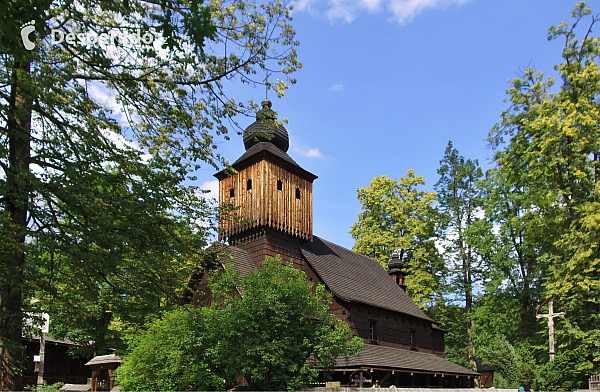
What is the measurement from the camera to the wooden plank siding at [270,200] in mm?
24047

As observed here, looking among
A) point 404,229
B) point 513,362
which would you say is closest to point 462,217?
point 404,229

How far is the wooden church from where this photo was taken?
23.5 m

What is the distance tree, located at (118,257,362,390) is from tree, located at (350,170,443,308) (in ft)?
75.6

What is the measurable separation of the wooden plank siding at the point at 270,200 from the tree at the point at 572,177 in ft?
42.0

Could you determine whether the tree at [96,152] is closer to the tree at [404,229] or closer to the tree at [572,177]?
the tree at [572,177]

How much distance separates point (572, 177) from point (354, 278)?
12901 mm

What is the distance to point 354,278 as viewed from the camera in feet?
91.1

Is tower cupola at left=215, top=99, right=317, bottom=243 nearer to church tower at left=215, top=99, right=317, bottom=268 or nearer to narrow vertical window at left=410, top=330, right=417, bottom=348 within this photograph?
church tower at left=215, top=99, right=317, bottom=268

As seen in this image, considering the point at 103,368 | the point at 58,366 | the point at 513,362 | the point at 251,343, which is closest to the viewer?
the point at 251,343

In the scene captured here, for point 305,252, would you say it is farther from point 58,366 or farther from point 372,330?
point 58,366

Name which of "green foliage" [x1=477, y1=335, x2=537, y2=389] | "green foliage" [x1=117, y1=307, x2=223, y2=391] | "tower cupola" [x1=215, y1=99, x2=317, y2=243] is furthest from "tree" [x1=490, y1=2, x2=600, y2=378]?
"green foliage" [x1=117, y1=307, x2=223, y2=391]

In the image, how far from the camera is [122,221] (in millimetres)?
8031

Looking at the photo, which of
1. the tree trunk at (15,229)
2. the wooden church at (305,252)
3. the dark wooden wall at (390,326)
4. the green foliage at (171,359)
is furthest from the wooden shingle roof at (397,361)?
the tree trunk at (15,229)

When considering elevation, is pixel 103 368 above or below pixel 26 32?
below
